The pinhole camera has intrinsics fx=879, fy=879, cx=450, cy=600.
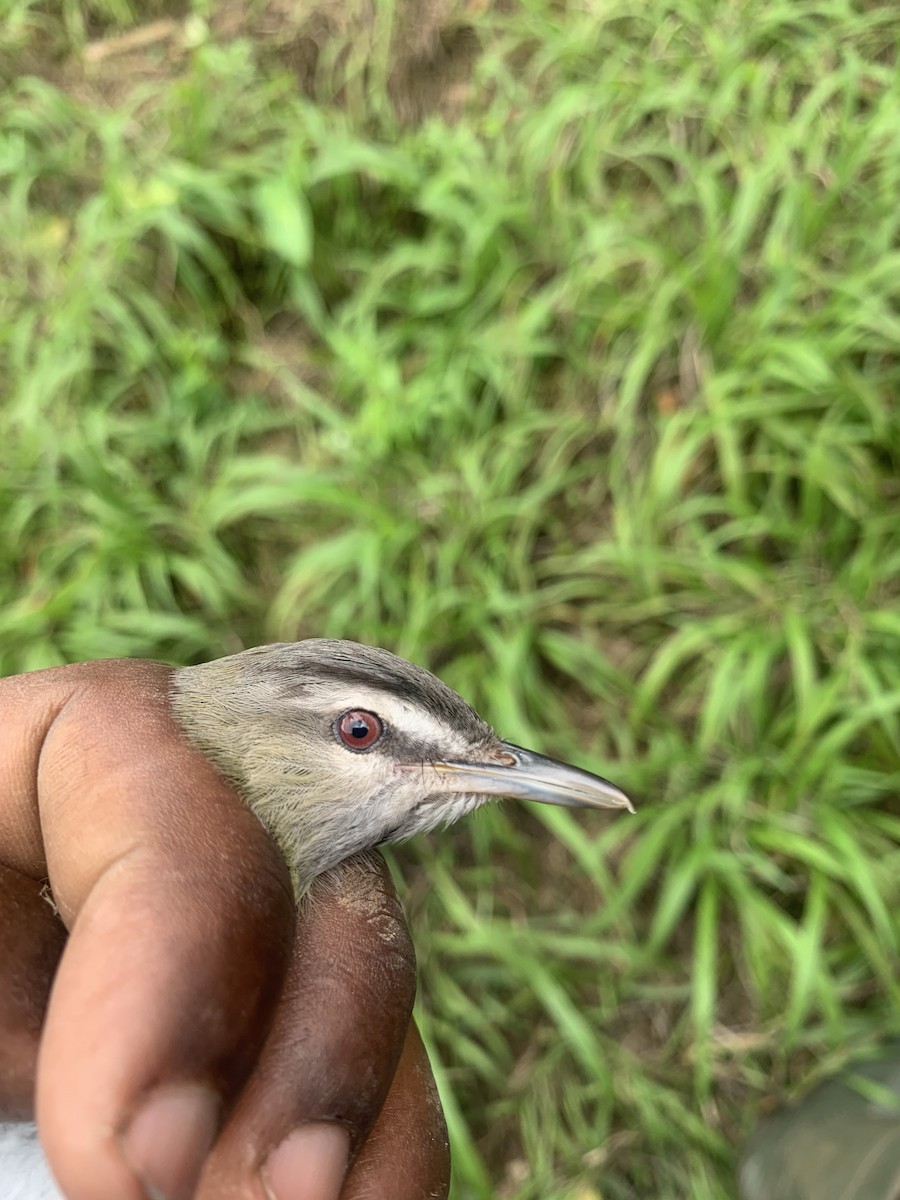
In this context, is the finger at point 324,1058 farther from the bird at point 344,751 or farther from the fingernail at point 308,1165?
the bird at point 344,751

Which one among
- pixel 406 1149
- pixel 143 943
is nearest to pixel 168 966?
pixel 143 943

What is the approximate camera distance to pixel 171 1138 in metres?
1.23

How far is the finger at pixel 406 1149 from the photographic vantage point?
5.08ft

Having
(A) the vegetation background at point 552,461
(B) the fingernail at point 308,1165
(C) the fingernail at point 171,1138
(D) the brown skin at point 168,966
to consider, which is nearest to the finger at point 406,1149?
(D) the brown skin at point 168,966

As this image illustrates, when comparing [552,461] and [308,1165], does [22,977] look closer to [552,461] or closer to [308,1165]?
[308,1165]

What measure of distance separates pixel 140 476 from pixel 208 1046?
3.16 metres

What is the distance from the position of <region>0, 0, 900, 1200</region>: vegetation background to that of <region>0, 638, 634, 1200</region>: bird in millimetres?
1237

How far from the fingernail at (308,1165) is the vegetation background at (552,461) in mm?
1940

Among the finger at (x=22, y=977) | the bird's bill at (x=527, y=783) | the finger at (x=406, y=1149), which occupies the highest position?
the finger at (x=22, y=977)

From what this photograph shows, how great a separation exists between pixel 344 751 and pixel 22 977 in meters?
0.74

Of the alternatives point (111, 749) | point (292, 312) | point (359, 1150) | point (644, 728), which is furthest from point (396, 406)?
point (359, 1150)

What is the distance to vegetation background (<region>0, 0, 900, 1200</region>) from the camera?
326 cm

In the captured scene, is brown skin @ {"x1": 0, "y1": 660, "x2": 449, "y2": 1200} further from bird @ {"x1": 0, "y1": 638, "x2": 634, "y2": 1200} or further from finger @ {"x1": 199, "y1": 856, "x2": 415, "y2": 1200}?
bird @ {"x1": 0, "y1": 638, "x2": 634, "y2": 1200}

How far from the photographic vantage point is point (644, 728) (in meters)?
3.52
